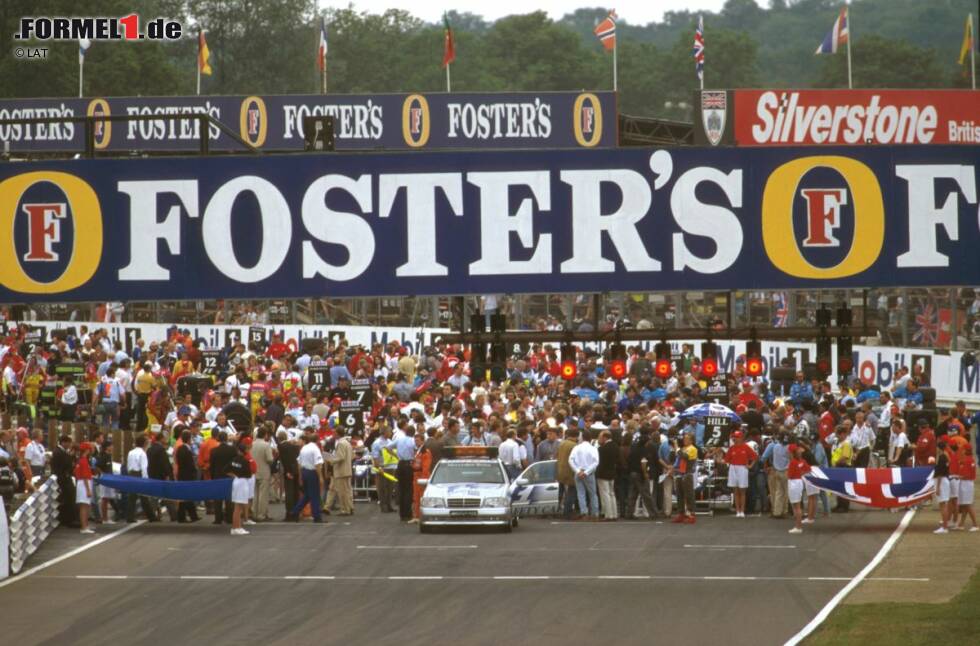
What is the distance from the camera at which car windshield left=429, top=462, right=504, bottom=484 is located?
2877 centimetres

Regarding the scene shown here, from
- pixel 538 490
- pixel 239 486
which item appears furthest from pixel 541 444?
pixel 239 486

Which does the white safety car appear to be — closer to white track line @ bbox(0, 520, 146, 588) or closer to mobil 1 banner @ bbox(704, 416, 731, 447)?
mobil 1 banner @ bbox(704, 416, 731, 447)

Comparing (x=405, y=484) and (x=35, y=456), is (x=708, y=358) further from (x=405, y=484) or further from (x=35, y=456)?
(x=35, y=456)

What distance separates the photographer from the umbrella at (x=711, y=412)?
3139 centimetres

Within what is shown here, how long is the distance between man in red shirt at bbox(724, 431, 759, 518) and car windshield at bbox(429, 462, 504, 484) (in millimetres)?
4139

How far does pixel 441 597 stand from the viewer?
23047 mm

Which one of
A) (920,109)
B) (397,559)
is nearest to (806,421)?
(397,559)

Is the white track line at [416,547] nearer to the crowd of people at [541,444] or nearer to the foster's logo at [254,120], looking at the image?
the crowd of people at [541,444]

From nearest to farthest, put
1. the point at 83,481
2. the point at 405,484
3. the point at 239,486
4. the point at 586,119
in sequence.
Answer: the point at 83,481
the point at 239,486
the point at 405,484
the point at 586,119

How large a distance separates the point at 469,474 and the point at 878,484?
6.84 m

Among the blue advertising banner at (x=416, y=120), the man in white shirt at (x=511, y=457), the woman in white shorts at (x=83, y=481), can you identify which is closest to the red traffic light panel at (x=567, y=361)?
the man in white shirt at (x=511, y=457)

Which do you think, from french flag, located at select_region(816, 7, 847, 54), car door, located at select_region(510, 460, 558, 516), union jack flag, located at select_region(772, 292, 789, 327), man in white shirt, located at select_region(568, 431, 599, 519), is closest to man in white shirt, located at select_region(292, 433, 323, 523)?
car door, located at select_region(510, 460, 558, 516)

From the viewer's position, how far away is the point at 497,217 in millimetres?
18547

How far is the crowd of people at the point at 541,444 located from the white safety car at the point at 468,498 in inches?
51.7
